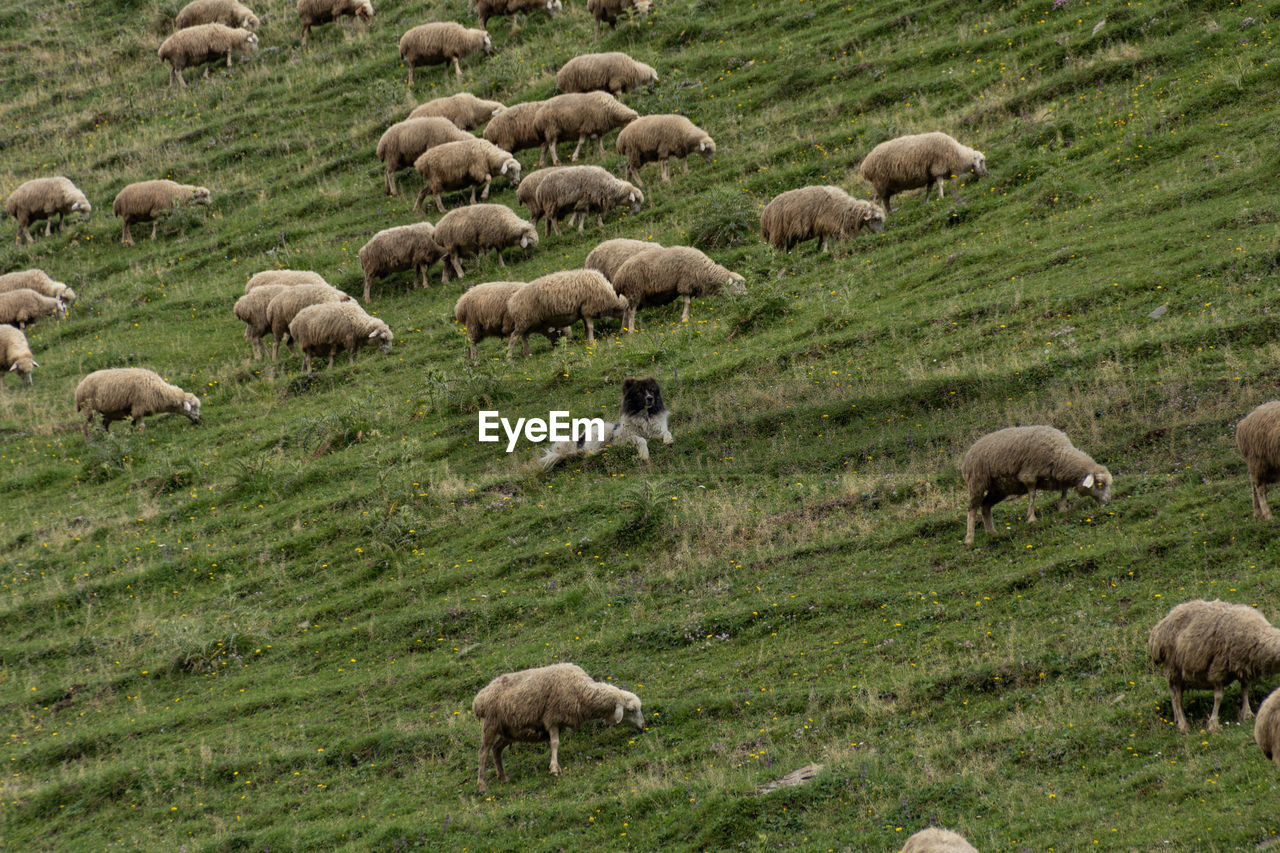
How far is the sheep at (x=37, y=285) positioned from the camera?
33.1 m

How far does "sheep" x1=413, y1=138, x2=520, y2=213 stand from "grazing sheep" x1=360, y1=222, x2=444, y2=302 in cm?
291

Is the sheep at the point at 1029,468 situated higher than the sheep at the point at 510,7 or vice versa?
the sheep at the point at 510,7

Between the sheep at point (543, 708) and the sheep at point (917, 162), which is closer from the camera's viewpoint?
the sheep at point (543, 708)

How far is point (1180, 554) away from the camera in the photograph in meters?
15.1

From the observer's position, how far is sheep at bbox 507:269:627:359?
25172mm

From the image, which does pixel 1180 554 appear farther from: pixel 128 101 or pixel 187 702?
pixel 128 101

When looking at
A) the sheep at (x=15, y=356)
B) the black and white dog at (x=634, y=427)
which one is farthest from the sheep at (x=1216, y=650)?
the sheep at (x=15, y=356)

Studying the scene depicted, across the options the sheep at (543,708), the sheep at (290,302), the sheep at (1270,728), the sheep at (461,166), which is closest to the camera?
the sheep at (1270,728)

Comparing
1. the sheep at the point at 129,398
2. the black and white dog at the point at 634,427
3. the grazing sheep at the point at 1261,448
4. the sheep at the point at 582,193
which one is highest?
the sheep at the point at 582,193

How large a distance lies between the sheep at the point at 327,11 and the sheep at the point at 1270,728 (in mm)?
41241

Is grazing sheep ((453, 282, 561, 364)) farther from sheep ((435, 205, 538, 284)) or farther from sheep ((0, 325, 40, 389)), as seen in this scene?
sheep ((0, 325, 40, 389))

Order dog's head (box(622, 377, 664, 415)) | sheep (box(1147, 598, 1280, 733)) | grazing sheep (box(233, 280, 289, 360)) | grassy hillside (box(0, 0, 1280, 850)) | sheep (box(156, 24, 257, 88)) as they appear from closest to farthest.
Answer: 1. sheep (box(1147, 598, 1280, 733))
2. grassy hillside (box(0, 0, 1280, 850))
3. dog's head (box(622, 377, 664, 415))
4. grazing sheep (box(233, 280, 289, 360))
5. sheep (box(156, 24, 257, 88))

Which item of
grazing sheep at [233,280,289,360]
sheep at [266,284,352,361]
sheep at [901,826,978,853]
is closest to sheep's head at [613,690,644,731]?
sheep at [901,826,978,853]

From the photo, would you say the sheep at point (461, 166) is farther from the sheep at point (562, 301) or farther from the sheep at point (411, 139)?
the sheep at point (562, 301)
